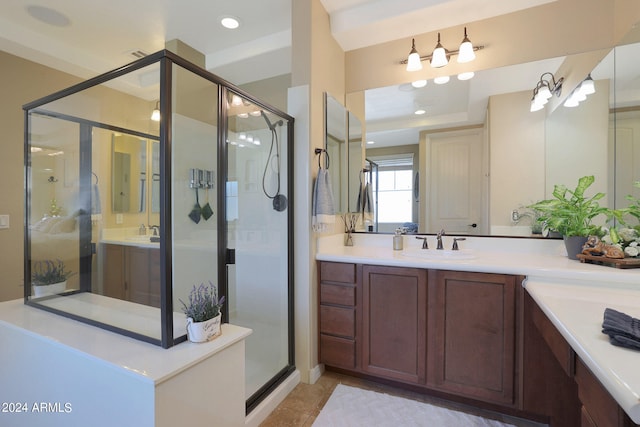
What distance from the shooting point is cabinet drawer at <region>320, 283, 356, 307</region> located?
6.63 ft

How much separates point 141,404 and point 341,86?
2.48m

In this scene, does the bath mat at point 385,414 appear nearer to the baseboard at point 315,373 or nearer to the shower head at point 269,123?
the baseboard at point 315,373

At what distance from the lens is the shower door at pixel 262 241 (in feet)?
6.63

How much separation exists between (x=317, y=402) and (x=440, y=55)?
2.57m

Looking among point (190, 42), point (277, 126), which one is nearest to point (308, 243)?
point (277, 126)

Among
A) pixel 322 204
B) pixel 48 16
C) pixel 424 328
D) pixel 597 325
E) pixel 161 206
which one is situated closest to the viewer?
pixel 597 325

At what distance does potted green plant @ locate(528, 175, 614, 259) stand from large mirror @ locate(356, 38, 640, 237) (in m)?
0.20

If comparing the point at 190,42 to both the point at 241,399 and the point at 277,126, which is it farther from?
the point at 241,399

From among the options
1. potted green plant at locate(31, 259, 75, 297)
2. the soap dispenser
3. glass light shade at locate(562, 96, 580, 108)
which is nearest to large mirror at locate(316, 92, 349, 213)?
the soap dispenser

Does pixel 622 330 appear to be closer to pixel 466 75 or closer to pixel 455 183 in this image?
pixel 455 183

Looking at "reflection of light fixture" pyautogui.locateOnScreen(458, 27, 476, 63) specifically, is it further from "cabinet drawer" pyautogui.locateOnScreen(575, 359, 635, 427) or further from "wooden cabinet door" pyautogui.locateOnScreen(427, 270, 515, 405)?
"cabinet drawer" pyautogui.locateOnScreen(575, 359, 635, 427)

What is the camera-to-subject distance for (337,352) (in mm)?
2074

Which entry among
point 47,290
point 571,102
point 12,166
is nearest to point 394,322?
point 571,102

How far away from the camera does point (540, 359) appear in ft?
5.12
